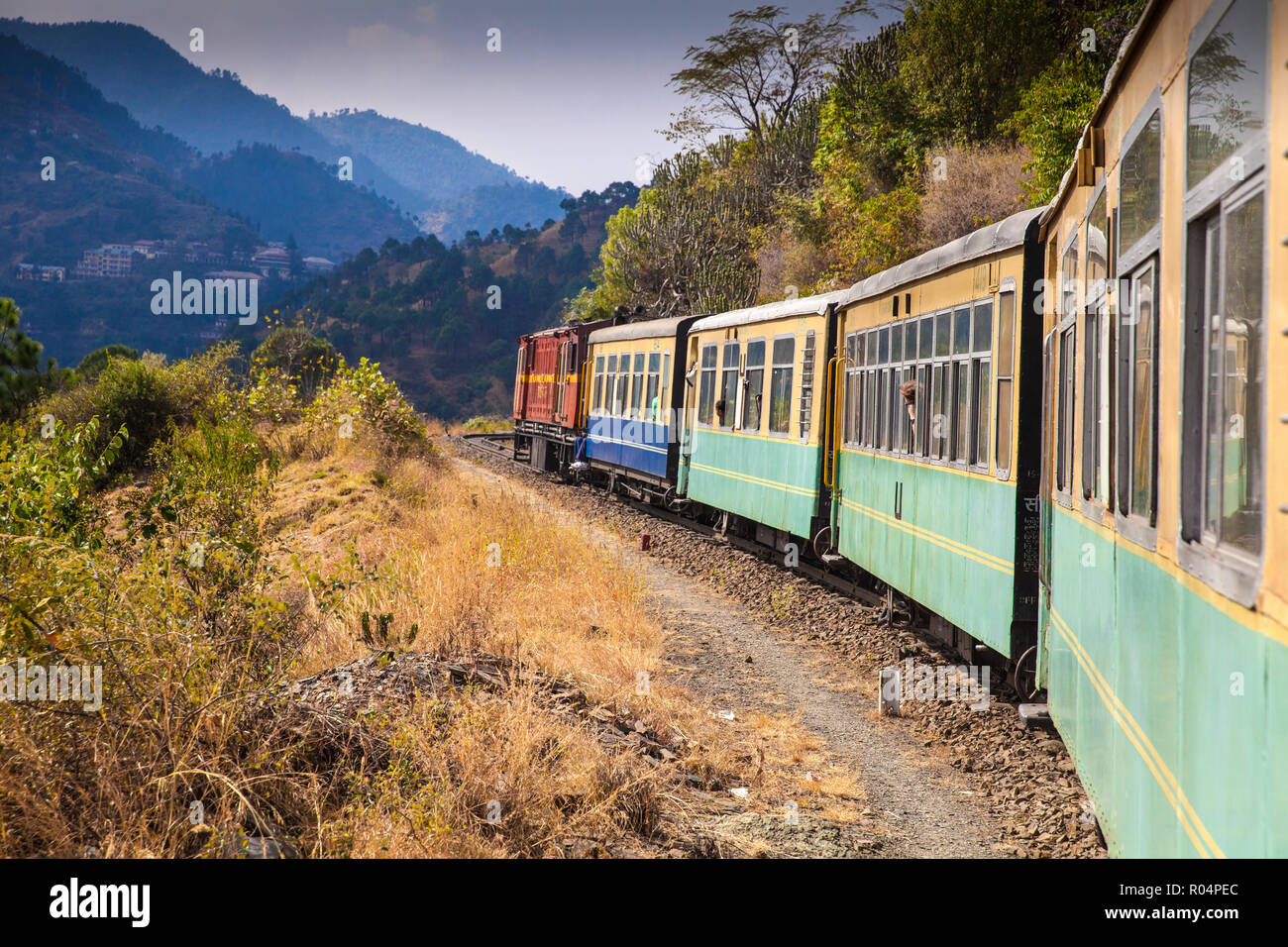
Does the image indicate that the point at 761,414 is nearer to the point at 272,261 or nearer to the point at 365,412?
the point at 365,412

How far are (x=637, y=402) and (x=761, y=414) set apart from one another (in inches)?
231

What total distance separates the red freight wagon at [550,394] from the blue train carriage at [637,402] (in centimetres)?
82

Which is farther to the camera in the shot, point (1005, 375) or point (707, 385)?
point (707, 385)

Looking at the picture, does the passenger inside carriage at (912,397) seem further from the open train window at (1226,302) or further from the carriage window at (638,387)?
the carriage window at (638,387)

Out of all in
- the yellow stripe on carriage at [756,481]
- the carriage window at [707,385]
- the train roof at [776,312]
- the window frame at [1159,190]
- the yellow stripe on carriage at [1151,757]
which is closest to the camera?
the yellow stripe on carriage at [1151,757]

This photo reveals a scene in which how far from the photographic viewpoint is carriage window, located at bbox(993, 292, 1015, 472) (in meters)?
6.32

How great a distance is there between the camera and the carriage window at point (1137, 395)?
2.95 m

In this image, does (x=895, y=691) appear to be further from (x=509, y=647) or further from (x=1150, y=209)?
(x=1150, y=209)

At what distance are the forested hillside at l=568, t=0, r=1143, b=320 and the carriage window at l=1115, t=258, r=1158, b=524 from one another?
8786 mm

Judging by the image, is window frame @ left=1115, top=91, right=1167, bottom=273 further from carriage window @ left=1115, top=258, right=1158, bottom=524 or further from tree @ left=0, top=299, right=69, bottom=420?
tree @ left=0, top=299, right=69, bottom=420

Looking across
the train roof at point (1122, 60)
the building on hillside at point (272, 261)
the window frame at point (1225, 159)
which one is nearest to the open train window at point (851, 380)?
the train roof at point (1122, 60)

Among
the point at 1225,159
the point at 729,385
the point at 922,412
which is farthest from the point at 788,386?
the point at 1225,159

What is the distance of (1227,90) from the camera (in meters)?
2.24

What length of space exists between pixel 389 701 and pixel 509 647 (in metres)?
2.11
